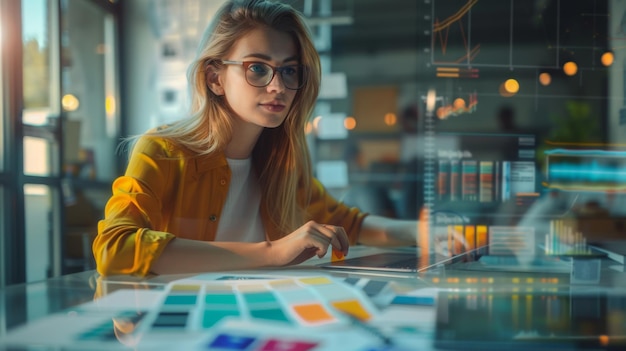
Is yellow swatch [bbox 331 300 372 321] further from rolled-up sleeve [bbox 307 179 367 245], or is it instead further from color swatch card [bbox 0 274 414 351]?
rolled-up sleeve [bbox 307 179 367 245]

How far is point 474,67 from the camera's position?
167cm

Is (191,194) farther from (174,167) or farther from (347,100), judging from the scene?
(347,100)

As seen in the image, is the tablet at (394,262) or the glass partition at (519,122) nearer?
the tablet at (394,262)

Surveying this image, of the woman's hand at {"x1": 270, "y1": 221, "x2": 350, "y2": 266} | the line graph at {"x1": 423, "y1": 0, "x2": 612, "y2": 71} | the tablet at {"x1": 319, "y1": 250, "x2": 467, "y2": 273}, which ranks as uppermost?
the line graph at {"x1": 423, "y1": 0, "x2": 612, "y2": 71}

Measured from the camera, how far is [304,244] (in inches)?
42.9

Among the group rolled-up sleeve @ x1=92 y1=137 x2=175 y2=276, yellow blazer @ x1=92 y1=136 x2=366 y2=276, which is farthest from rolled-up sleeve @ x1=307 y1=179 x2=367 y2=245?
rolled-up sleeve @ x1=92 y1=137 x2=175 y2=276

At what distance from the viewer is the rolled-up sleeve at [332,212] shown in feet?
4.67

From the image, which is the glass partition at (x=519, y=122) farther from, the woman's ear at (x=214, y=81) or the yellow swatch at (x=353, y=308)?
the yellow swatch at (x=353, y=308)

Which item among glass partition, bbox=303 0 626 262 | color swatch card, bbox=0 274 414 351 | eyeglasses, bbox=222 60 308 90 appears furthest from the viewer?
glass partition, bbox=303 0 626 262

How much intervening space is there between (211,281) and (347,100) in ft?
4.08

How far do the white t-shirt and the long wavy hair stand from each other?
2 centimetres

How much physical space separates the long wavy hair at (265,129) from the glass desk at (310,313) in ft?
0.98

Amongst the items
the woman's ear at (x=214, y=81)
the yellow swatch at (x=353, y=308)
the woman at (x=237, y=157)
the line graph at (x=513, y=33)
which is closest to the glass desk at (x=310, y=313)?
the yellow swatch at (x=353, y=308)

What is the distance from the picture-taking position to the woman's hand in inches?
43.0
